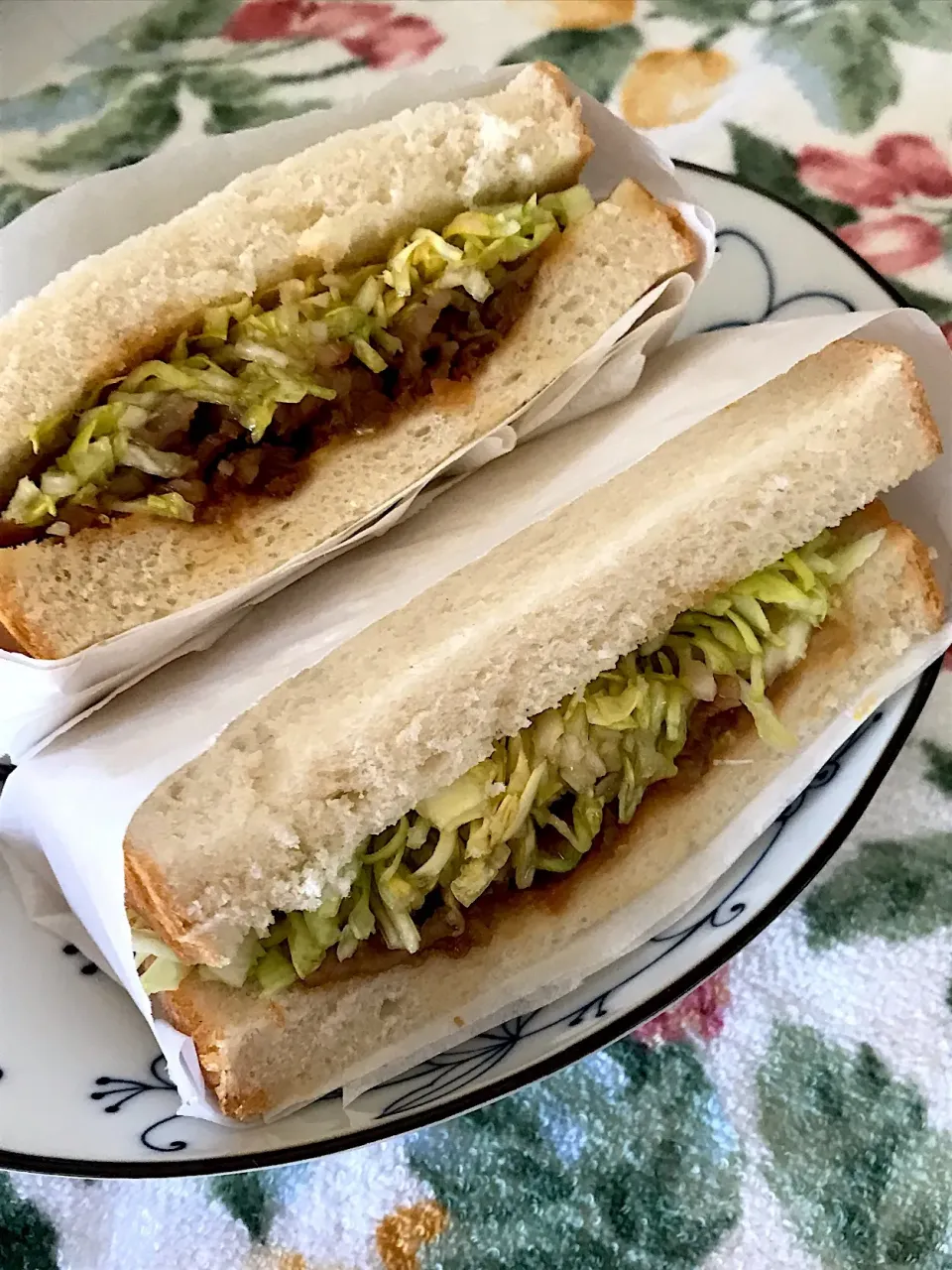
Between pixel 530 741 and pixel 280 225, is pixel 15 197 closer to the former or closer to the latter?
pixel 280 225

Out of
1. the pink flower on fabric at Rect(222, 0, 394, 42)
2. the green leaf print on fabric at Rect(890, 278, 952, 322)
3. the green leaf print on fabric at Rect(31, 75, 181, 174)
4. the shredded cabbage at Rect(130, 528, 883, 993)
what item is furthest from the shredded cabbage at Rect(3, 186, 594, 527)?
the pink flower on fabric at Rect(222, 0, 394, 42)

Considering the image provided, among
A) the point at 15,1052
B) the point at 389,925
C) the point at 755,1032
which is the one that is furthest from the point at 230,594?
the point at 755,1032

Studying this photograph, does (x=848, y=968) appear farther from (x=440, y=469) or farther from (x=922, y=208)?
(x=922, y=208)

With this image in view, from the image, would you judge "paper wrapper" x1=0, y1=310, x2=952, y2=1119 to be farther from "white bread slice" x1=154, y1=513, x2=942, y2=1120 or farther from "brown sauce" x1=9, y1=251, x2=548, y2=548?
"brown sauce" x1=9, y1=251, x2=548, y2=548

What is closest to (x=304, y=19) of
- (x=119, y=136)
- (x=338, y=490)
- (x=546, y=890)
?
(x=119, y=136)

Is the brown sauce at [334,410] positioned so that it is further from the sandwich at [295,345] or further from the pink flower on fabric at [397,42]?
the pink flower on fabric at [397,42]

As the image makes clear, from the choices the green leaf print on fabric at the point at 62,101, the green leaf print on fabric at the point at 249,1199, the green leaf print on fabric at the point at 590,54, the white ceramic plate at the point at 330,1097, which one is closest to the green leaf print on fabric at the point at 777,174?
the green leaf print on fabric at the point at 590,54
